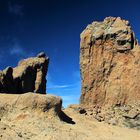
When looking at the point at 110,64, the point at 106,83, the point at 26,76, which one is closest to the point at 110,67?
the point at 110,64

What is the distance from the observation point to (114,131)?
4362 centimetres

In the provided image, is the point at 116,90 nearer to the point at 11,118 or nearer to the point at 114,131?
the point at 114,131

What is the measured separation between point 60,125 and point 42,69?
35.2m

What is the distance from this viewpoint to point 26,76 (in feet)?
216

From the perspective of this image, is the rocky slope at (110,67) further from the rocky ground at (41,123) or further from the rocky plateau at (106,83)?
the rocky ground at (41,123)

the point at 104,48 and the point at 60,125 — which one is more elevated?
the point at 104,48

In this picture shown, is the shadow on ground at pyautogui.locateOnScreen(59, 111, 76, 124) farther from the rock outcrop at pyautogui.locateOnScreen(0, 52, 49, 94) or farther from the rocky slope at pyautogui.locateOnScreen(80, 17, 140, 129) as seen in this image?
the rock outcrop at pyautogui.locateOnScreen(0, 52, 49, 94)

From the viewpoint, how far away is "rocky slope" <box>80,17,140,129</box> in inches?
2127

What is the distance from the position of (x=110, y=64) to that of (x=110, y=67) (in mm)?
462

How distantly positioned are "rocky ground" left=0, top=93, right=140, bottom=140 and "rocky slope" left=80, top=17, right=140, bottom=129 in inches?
425

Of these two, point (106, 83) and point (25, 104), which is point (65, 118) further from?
point (106, 83)

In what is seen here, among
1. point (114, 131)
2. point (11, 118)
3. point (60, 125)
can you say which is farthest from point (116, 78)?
point (11, 118)

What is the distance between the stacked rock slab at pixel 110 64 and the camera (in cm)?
5447

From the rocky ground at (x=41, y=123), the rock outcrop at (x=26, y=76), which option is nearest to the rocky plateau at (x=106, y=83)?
the rock outcrop at (x=26, y=76)
